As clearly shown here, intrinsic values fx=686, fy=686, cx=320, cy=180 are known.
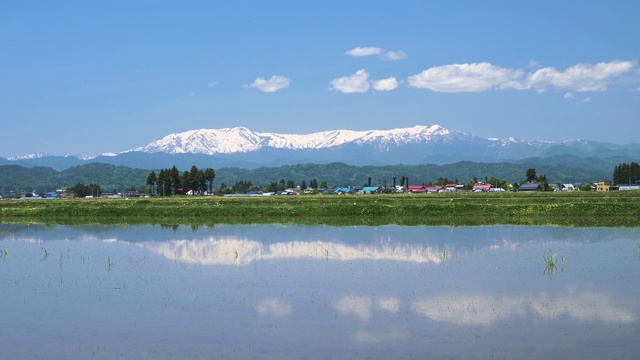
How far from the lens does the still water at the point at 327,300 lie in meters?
12.7

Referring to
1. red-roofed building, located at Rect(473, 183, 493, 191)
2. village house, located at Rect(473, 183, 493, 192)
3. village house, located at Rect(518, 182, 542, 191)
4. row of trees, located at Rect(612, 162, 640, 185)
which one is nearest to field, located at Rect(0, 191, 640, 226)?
village house, located at Rect(518, 182, 542, 191)

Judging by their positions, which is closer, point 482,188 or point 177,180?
point 177,180

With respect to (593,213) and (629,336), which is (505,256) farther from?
(593,213)

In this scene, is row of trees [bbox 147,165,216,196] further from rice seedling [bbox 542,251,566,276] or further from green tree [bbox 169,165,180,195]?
rice seedling [bbox 542,251,566,276]

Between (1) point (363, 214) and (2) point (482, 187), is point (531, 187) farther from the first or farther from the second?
(1) point (363, 214)

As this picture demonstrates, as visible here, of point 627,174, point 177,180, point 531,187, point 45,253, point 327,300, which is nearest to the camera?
point 327,300

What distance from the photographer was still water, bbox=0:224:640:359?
12.7 metres

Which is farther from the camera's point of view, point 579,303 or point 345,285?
point 345,285

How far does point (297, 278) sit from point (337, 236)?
13.3m

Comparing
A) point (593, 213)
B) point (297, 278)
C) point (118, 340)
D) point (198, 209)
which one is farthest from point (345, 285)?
point (198, 209)

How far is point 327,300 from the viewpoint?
16828 mm

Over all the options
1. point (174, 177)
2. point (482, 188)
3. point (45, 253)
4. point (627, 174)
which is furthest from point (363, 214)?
point (627, 174)

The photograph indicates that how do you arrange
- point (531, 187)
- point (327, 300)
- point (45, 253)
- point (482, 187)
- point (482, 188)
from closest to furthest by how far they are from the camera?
point (327, 300) < point (45, 253) < point (531, 187) < point (482, 188) < point (482, 187)

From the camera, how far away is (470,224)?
39219mm
